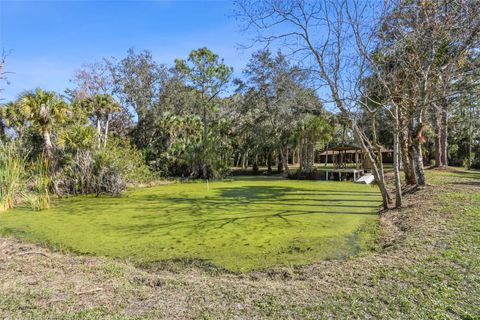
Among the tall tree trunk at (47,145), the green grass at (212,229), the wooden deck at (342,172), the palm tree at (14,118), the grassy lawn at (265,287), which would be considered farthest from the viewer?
the wooden deck at (342,172)

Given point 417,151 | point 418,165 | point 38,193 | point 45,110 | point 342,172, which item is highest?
point 45,110

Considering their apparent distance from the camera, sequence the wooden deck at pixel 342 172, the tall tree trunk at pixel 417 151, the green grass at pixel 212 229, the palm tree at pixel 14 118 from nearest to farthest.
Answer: the green grass at pixel 212 229 < the tall tree trunk at pixel 417 151 < the palm tree at pixel 14 118 < the wooden deck at pixel 342 172

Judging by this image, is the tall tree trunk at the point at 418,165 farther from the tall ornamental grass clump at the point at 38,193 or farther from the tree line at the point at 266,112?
the tall ornamental grass clump at the point at 38,193

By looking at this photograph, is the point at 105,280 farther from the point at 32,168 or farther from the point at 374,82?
the point at 32,168

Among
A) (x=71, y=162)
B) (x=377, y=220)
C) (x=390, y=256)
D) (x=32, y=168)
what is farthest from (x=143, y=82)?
(x=390, y=256)

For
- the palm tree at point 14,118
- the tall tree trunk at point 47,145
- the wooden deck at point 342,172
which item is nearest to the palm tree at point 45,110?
the tall tree trunk at point 47,145

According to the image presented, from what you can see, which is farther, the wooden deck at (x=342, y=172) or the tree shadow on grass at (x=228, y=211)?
the wooden deck at (x=342, y=172)

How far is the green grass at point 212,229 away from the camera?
16.2 feet

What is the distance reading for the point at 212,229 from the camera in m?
6.54

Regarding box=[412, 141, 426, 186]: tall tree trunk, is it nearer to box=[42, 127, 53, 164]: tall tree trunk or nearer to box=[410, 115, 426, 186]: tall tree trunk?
box=[410, 115, 426, 186]: tall tree trunk

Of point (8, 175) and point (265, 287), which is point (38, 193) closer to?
point (8, 175)

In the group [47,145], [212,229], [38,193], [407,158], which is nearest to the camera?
[212,229]

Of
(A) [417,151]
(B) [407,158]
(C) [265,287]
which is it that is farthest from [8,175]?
(B) [407,158]

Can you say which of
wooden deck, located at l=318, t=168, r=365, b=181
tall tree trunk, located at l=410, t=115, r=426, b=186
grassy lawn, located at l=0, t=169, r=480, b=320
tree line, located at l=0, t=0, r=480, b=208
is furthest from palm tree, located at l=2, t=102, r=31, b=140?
wooden deck, located at l=318, t=168, r=365, b=181
